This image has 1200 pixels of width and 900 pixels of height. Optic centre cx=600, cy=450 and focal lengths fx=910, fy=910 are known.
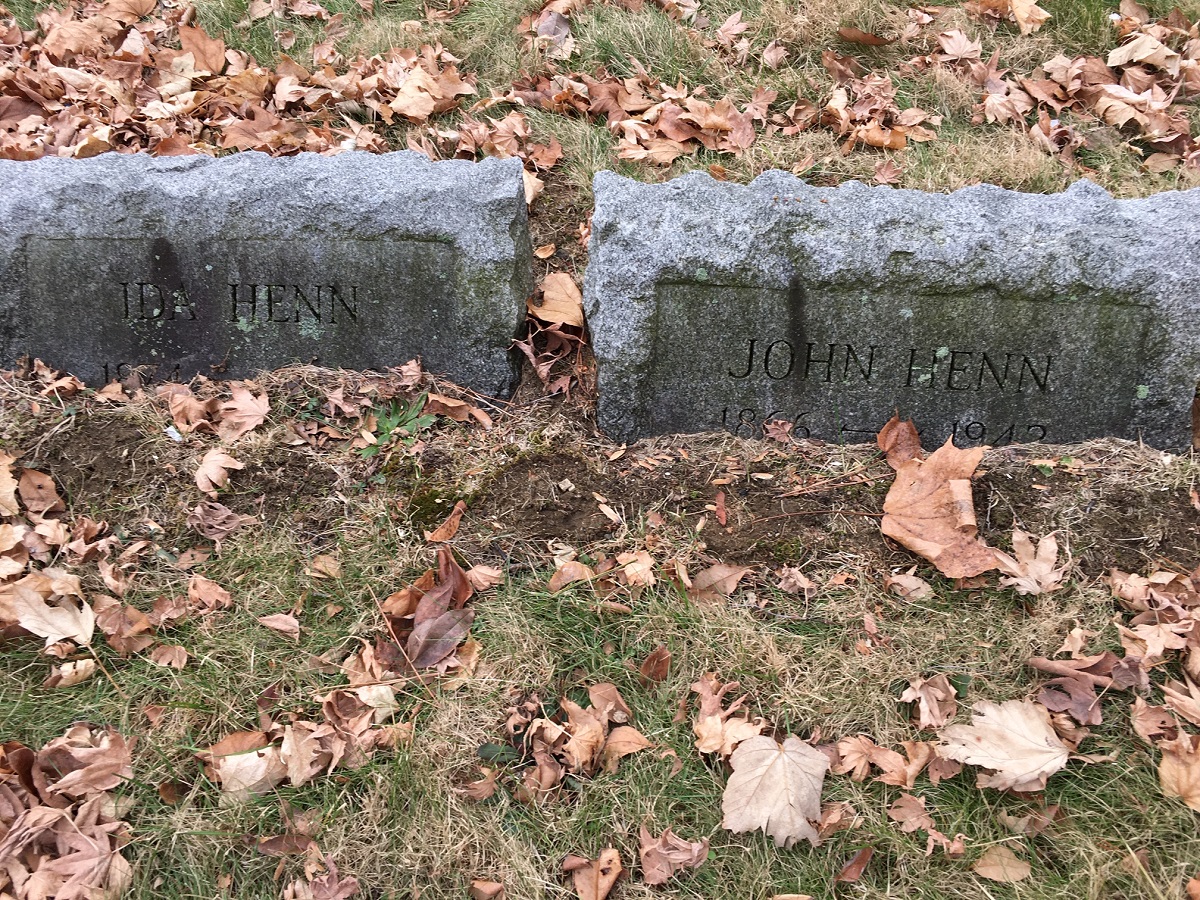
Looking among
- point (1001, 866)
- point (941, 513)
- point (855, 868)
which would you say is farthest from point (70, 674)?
point (941, 513)

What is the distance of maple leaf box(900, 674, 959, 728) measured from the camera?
81.7 inches

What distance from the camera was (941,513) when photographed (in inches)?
96.3

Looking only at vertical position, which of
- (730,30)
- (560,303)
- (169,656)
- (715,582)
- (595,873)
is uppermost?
(730,30)

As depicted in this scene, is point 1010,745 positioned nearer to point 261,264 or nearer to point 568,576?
point 568,576

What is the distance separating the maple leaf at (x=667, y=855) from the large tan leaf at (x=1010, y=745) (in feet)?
1.93

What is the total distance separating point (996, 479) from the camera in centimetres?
257

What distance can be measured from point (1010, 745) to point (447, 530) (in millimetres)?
1468

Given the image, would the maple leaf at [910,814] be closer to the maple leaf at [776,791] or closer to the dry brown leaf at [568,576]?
the maple leaf at [776,791]

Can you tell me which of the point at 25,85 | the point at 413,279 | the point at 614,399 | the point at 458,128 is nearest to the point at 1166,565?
the point at 614,399

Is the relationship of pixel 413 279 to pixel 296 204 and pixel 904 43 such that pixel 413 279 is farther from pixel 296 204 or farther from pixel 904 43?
pixel 904 43

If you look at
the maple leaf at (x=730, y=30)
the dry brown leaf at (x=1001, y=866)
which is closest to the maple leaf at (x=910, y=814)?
the dry brown leaf at (x=1001, y=866)

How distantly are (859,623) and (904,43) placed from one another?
3.05 metres

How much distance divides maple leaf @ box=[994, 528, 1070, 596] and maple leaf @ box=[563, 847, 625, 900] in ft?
3.99

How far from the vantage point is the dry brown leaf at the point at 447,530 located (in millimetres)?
2471
